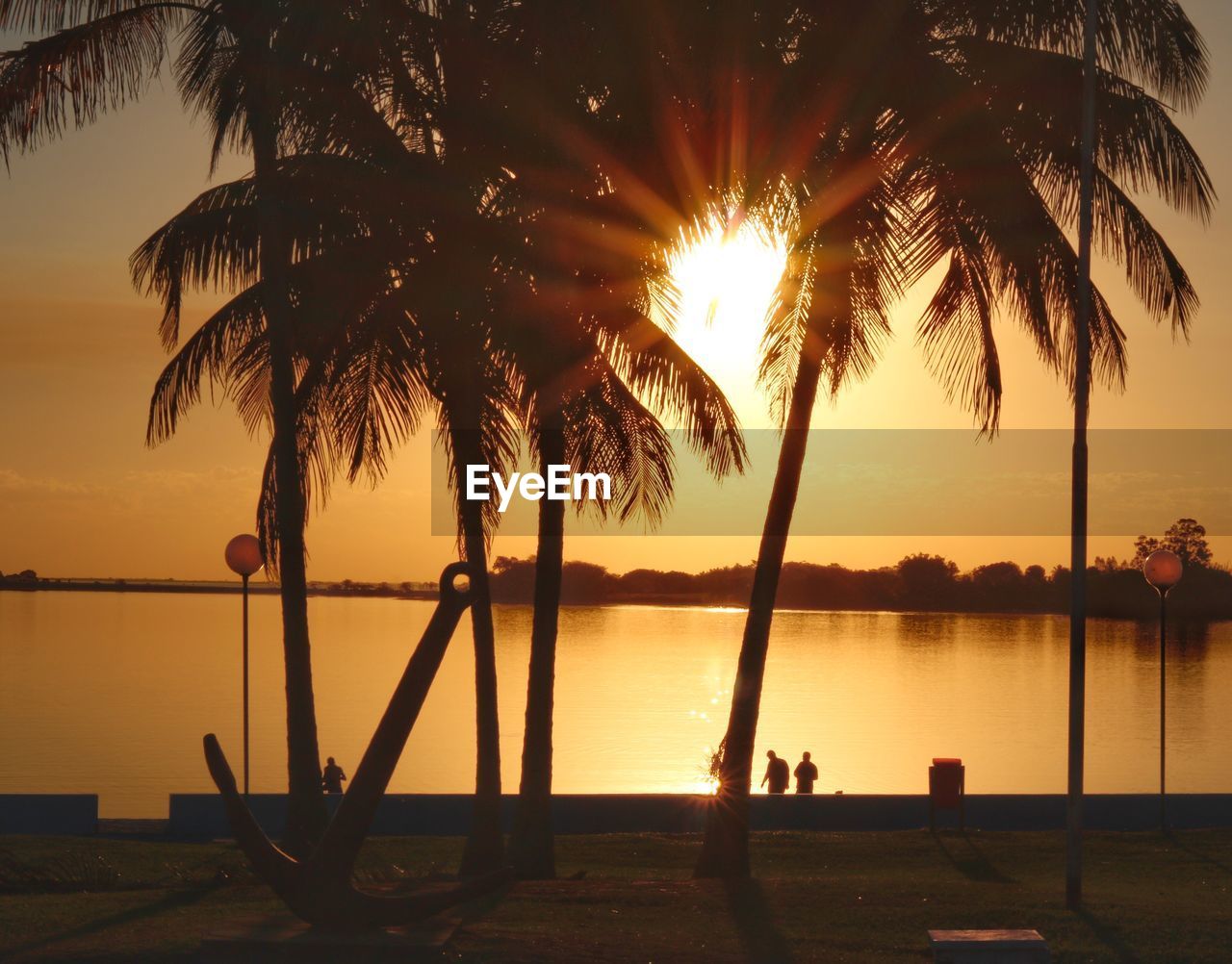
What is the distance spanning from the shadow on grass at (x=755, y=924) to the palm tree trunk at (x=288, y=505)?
455cm

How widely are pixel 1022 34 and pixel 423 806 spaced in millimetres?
11773

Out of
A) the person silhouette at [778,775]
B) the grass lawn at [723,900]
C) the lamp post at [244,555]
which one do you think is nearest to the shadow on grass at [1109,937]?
the grass lawn at [723,900]

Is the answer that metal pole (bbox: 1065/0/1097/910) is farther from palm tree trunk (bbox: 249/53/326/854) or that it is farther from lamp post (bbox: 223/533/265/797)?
lamp post (bbox: 223/533/265/797)

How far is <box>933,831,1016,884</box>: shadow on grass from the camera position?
14.0 m

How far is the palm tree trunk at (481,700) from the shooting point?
14.8m

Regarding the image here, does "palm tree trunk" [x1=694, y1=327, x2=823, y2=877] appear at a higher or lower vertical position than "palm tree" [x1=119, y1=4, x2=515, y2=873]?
lower

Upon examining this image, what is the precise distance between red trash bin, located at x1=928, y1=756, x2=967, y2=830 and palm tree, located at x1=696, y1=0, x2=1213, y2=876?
4.00 m

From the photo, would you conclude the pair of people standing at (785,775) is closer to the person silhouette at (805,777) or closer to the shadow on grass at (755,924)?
the person silhouette at (805,777)

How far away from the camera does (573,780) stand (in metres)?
37.7

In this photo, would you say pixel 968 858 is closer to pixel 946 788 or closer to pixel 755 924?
pixel 946 788

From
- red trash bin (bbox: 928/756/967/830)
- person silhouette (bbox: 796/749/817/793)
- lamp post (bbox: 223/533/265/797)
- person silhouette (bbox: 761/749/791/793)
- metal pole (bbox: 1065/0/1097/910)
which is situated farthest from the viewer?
person silhouette (bbox: 761/749/791/793)

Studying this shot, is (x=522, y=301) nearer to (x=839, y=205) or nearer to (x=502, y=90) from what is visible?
(x=502, y=90)

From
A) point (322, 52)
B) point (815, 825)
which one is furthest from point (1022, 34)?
point (815, 825)

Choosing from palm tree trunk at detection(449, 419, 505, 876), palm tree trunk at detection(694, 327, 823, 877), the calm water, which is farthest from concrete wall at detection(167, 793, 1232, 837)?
the calm water
